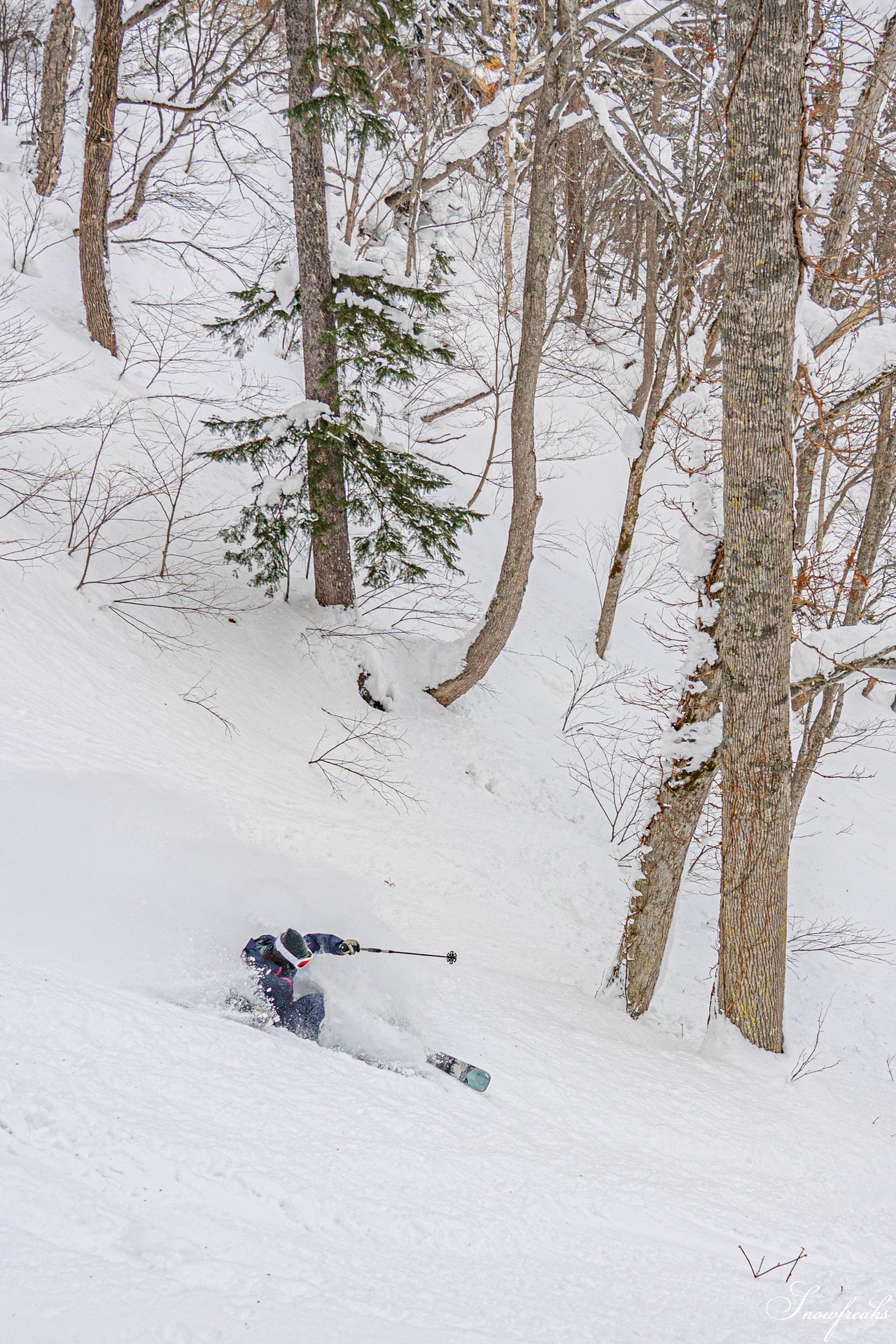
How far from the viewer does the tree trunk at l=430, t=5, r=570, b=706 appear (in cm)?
737

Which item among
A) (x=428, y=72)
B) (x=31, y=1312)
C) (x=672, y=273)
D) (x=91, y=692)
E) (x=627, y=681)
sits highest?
(x=428, y=72)

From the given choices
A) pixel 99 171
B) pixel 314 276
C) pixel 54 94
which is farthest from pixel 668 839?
pixel 54 94

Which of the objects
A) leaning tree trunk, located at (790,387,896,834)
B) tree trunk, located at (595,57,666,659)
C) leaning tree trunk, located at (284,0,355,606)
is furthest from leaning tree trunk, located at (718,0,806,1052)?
tree trunk, located at (595,57,666,659)

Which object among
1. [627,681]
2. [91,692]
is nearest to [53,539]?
[91,692]

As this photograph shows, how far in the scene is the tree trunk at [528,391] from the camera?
24.2ft

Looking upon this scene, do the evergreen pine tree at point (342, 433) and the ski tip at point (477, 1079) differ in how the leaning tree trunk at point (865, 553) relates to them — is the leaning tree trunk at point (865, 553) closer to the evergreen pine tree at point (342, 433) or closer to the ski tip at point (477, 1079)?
the evergreen pine tree at point (342, 433)

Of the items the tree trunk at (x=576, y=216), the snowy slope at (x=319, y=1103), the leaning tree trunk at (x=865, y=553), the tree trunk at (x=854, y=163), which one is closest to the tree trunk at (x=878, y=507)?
the leaning tree trunk at (x=865, y=553)

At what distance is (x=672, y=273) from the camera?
13891mm

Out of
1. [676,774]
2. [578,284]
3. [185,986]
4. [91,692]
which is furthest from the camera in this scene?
[578,284]

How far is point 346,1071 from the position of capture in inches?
142

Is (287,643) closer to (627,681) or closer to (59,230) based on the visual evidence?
(627,681)

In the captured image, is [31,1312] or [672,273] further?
[672,273]

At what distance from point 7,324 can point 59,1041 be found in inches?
327

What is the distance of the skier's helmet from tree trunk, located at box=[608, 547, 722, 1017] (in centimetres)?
272
